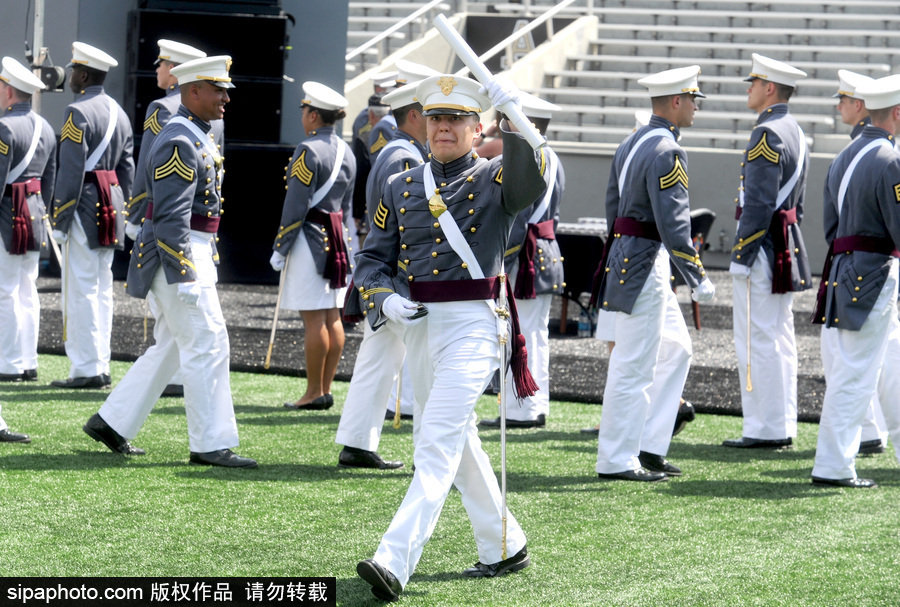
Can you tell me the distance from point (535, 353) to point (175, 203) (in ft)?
8.51

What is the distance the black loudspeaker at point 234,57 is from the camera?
11.8 metres

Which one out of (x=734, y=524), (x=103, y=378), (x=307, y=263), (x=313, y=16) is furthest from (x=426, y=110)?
(x=313, y=16)

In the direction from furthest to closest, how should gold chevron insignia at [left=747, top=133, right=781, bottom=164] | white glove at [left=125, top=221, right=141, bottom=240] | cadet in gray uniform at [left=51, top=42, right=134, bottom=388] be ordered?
cadet in gray uniform at [left=51, top=42, right=134, bottom=388]
white glove at [left=125, top=221, right=141, bottom=240]
gold chevron insignia at [left=747, top=133, right=781, bottom=164]

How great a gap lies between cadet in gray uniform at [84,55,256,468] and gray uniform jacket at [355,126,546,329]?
1.51 meters

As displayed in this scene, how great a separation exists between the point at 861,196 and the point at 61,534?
3749mm

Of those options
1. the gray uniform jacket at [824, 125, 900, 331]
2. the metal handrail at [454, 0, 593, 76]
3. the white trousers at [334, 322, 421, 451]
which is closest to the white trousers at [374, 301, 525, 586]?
the white trousers at [334, 322, 421, 451]

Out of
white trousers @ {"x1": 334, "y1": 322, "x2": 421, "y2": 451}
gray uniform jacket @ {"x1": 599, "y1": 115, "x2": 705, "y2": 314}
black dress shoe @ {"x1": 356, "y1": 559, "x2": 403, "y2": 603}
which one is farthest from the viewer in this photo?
white trousers @ {"x1": 334, "y1": 322, "x2": 421, "y2": 451}

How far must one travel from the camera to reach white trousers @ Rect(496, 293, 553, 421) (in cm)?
734

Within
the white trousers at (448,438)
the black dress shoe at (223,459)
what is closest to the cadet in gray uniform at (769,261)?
the black dress shoe at (223,459)

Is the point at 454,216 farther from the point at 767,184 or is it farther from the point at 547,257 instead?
the point at 547,257

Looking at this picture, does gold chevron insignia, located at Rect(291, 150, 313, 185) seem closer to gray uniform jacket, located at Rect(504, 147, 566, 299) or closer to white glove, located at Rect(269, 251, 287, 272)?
white glove, located at Rect(269, 251, 287, 272)

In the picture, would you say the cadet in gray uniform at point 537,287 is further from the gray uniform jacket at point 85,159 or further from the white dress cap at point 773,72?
the gray uniform jacket at point 85,159

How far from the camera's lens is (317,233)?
7324 mm

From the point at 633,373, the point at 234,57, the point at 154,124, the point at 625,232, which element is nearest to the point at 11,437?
the point at 154,124
